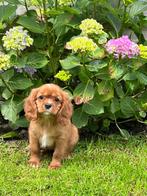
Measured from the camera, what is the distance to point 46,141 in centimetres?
500

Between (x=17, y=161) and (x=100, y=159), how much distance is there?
0.74 meters

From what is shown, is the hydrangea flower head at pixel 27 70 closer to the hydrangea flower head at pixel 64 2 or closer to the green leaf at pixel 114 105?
the hydrangea flower head at pixel 64 2

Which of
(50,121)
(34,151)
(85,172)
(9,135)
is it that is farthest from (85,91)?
(9,135)

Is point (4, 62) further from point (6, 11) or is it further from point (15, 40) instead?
point (6, 11)

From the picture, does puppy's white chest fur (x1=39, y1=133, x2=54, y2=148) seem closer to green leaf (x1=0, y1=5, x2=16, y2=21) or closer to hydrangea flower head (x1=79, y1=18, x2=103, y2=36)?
hydrangea flower head (x1=79, y1=18, x2=103, y2=36)

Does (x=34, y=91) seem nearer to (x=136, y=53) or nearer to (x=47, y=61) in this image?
(x=47, y=61)

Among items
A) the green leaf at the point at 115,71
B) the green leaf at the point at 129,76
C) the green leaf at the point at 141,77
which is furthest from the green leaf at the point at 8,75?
the green leaf at the point at 141,77

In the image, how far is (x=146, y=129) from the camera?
5.93 m

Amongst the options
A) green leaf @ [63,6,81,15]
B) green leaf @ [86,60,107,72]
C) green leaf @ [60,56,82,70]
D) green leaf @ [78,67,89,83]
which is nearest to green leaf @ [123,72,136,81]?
green leaf @ [86,60,107,72]

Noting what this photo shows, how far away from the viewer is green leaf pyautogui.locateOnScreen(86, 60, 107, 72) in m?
5.14

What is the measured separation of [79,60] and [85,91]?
293 millimetres

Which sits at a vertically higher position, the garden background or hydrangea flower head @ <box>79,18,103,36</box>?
hydrangea flower head @ <box>79,18,103,36</box>

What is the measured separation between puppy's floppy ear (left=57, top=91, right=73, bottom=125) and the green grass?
385mm

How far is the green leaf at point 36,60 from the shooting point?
5375mm
